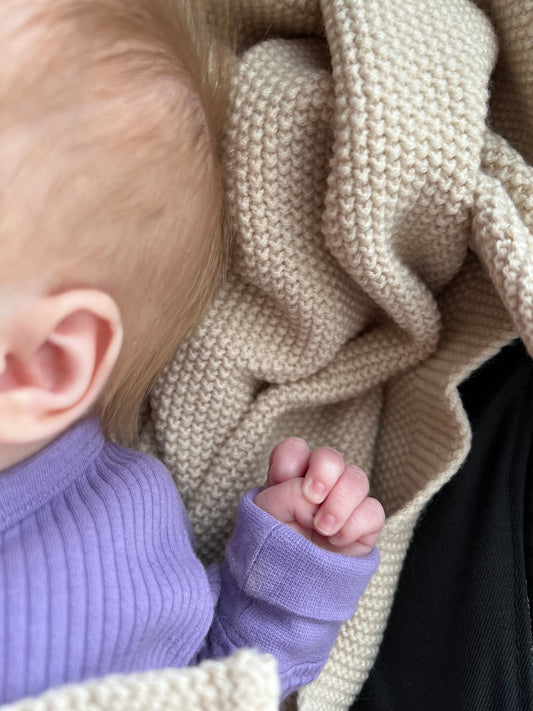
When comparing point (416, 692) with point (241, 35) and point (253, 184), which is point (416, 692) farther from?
point (241, 35)

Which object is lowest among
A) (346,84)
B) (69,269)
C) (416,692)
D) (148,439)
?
Result: (416,692)

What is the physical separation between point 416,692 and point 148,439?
0.42 metres

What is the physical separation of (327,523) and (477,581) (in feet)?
0.60

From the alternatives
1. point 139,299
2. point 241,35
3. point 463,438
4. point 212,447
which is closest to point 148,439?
point 212,447

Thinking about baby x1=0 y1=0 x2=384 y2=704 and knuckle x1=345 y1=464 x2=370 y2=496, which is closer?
baby x1=0 y1=0 x2=384 y2=704

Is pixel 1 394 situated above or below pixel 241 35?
below

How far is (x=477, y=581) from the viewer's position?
0.82 meters

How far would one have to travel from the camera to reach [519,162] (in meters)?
0.77

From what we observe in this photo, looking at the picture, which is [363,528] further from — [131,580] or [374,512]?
[131,580]

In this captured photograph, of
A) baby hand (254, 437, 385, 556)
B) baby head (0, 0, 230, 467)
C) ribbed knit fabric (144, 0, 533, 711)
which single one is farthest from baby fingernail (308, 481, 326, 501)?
baby head (0, 0, 230, 467)

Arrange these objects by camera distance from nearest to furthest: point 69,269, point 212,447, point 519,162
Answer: point 69,269
point 519,162
point 212,447

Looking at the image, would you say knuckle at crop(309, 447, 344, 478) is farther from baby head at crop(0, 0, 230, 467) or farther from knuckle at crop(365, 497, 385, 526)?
baby head at crop(0, 0, 230, 467)

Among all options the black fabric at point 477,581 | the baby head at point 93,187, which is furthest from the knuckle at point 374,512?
the baby head at point 93,187

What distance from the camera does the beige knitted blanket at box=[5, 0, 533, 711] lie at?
0.72m
